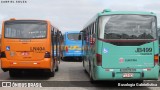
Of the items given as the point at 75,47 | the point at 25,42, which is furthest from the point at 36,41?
the point at 75,47

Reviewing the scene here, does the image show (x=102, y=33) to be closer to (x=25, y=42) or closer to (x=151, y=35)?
(x=151, y=35)

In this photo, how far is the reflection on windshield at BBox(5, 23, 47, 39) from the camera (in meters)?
16.6

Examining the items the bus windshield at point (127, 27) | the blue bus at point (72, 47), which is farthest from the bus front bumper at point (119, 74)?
the blue bus at point (72, 47)

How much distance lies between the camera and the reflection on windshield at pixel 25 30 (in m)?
16.6

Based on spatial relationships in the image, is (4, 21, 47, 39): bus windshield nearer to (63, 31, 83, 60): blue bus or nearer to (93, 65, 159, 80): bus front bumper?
(93, 65, 159, 80): bus front bumper

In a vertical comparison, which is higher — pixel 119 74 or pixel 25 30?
pixel 25 30

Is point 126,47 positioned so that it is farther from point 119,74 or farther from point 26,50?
point 26,50

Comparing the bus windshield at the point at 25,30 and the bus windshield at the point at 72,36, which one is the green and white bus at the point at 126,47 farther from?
the bus windshield at the point at 72,36

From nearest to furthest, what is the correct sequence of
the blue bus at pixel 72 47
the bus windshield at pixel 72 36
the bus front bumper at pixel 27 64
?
the bus front bumper at pixel 27 64 → the blue bus at pixel 72 47 → the bus windshield at pixel 72 36

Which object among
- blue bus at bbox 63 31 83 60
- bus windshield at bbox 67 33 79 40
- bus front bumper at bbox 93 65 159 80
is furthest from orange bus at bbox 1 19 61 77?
bus windshield at bbox 67 33 79 40

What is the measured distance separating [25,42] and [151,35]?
18.4 feet

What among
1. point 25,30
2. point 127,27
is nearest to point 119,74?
point 127,27

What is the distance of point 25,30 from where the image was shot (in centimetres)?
1669

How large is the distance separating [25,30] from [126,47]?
5274 mm
